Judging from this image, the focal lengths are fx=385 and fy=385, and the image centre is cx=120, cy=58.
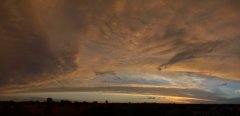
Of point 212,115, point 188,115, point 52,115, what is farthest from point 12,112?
point 212,115

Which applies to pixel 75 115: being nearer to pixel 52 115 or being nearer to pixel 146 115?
pixel 52 115

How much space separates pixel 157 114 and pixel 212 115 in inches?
400

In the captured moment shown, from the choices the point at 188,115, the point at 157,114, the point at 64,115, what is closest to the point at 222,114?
the point at 188,115

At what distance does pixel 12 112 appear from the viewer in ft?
207

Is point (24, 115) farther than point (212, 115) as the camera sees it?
No

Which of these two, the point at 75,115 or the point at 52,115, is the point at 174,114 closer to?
the point at 75,115

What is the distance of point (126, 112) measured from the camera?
202 ft

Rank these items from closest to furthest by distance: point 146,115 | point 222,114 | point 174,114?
point 146,115 → point 174,114 → point 222,114

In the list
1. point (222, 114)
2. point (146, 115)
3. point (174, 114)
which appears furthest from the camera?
point (222, 114)

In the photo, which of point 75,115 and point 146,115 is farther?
point 75,115

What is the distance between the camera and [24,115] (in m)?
62.4

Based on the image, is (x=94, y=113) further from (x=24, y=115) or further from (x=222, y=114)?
(x=222, y=114)

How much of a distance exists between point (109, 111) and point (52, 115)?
996 cm

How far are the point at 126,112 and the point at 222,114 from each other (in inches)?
784
